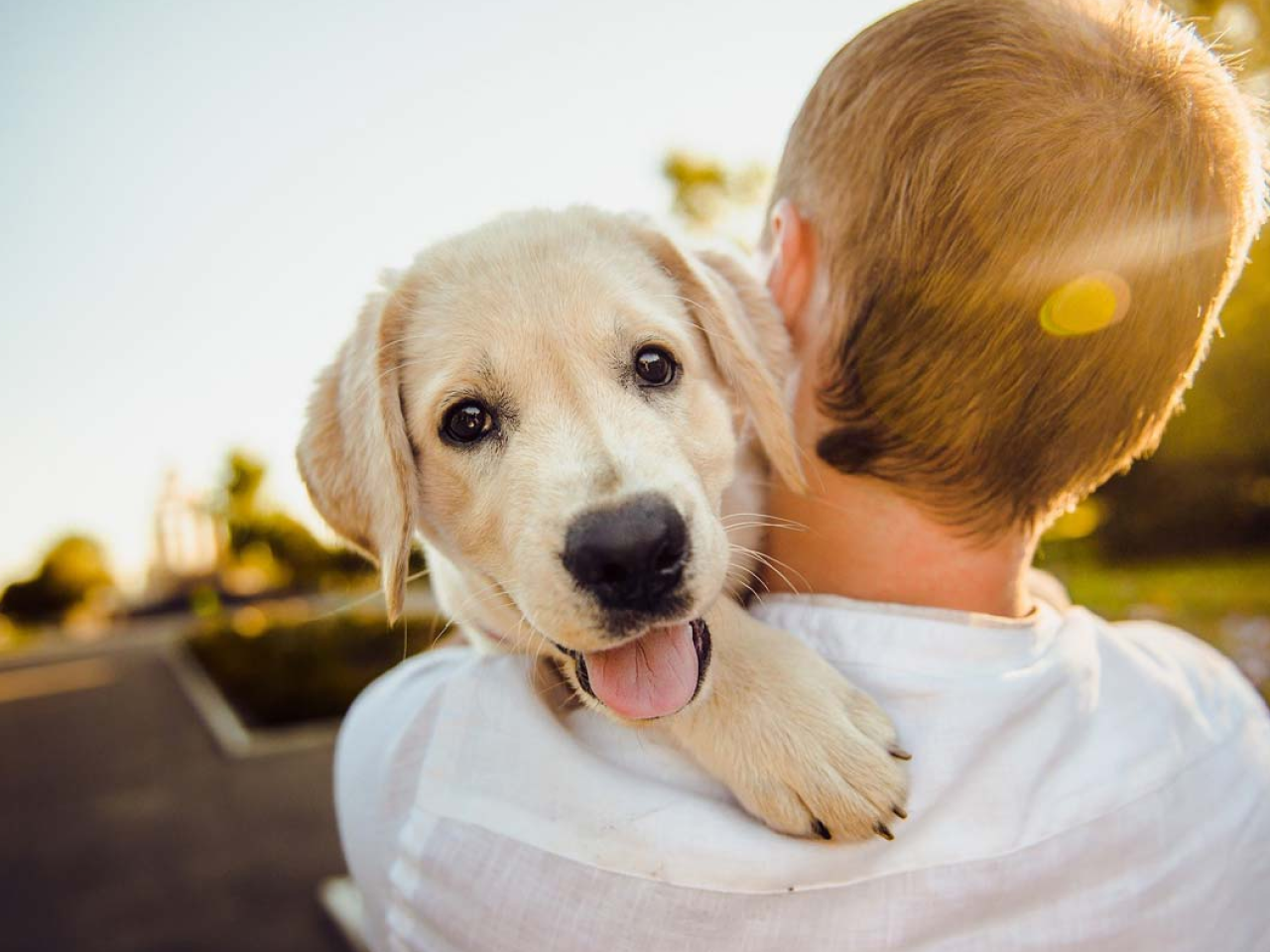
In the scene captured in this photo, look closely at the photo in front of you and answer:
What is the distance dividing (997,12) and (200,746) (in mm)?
13476

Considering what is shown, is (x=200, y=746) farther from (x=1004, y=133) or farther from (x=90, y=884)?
(x=1004, y=133)

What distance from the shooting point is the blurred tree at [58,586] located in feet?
201

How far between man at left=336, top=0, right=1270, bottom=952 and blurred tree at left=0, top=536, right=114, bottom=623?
66943 mm

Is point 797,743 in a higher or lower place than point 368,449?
lower

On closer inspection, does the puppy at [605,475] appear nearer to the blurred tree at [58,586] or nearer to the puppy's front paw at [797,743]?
the puppy's front paw at [797,743]

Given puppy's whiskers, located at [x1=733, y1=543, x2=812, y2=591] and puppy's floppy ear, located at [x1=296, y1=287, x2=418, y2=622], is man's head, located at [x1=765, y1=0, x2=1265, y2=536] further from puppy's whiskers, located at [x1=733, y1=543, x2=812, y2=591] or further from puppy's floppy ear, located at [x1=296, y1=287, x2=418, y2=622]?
puppy's floppy ear, located at [x1=296, y1=287, x2=418, y2=622]

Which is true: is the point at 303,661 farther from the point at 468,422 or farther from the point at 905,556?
Answer: the point at 905,556

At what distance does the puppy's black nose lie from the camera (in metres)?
1.99

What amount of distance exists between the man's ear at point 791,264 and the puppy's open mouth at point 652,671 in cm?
87

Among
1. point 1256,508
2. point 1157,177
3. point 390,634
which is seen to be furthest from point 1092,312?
point 390,634

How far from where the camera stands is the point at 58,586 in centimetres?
6297

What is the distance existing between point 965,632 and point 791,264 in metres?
0.99

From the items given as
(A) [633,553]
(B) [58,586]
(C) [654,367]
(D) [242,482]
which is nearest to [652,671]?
(A) [633,553]

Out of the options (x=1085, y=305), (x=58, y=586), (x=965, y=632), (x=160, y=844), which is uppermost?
(x=1085, y=305)
